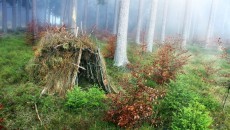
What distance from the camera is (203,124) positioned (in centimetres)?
618

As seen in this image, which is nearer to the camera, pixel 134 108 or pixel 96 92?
pixel 134 108

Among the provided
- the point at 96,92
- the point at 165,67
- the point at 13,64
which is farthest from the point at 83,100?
the point at 13,64

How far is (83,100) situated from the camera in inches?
314

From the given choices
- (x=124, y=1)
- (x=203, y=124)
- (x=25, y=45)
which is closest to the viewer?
(x=203, y=124)

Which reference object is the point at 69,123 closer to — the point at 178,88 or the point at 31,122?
the point at 31,122

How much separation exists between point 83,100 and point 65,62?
1880 mm

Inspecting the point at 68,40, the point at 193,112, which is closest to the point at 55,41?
the point at 68,40

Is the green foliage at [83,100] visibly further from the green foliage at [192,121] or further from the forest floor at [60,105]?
the green foliage at [192,121]

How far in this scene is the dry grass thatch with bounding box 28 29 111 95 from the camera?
9109mm

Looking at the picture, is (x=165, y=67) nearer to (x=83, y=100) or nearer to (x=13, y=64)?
(x=83, y=100)

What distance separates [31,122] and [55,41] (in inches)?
127

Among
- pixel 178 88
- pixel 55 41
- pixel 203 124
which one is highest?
pixel 55 41

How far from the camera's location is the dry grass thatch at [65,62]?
911 centimetres

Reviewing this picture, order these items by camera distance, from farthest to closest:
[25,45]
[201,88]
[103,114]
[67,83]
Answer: [25,45] < [201,88] < [67,83] < [103,114]
